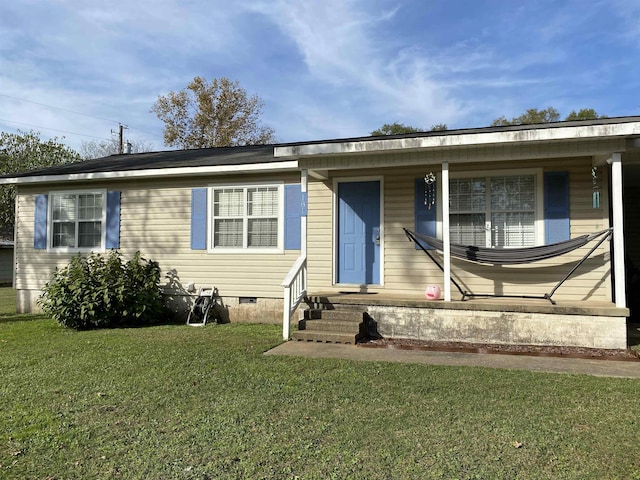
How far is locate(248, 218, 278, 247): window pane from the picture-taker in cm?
827

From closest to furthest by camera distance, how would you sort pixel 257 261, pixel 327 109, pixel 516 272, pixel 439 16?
pixel 516 272 < pixel 257 261 < pixel 439 16 < pixel 327 109

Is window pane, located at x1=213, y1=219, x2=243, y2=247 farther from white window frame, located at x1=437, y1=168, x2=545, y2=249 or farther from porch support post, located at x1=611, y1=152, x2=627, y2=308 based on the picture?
porch support post, located at x1=611, y1=152, x2=627, y2=308

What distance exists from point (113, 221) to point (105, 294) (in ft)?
6.45

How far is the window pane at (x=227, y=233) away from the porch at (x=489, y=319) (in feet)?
7.40

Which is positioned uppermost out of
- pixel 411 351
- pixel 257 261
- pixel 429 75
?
pixel 429 75

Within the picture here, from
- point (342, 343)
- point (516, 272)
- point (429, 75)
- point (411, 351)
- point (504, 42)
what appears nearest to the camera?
point (411, 351)

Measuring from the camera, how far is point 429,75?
16.8 metres

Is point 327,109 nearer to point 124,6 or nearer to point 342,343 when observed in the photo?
point 124,6

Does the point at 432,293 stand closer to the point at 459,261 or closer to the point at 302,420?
the point at 459,261

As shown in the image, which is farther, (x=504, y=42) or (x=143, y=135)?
(x=143, y=135)

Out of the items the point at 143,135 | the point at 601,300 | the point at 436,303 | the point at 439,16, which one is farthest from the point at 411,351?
the point at 143,135

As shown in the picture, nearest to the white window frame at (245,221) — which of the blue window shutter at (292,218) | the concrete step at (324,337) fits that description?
the blue window shutter at (292,218)

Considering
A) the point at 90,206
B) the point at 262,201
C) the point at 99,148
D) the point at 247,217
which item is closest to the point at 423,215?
the point at 262,201

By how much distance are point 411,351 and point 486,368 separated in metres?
1.09
